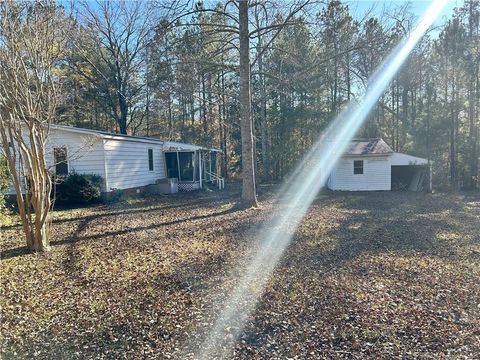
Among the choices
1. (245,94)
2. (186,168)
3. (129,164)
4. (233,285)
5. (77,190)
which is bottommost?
(233,285)

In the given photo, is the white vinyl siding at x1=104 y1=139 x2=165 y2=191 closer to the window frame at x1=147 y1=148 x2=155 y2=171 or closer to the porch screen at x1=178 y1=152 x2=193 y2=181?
the window frame at x1=147 y1=148 x2=155 y2=171

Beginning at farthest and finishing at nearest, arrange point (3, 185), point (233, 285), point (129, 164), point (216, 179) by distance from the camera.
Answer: point (216, 179) → point (129, 164) → point (3, 185) → point (233, 285)

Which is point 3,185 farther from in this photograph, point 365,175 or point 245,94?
point 365,175

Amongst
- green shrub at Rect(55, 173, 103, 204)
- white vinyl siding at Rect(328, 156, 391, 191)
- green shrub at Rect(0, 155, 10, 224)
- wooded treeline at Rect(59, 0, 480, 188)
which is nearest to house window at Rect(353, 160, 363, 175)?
white vinyl siding at Rect(328, 156, 391, 191)

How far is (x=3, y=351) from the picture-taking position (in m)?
3.26

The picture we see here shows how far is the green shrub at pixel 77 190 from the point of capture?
12656 millimetres

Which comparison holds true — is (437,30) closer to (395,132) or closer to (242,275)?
(395,132)

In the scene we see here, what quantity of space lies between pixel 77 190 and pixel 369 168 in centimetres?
1518

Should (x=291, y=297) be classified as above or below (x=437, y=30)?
below

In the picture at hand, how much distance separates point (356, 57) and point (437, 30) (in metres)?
5.60

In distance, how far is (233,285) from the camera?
16.5ft

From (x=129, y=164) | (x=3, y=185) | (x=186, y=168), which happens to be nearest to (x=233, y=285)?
(x=3, y=185)

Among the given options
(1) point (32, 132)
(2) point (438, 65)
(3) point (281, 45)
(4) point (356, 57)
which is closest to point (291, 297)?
(1) point (32, 132)

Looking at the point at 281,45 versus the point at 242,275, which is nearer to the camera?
the point at 242,275
